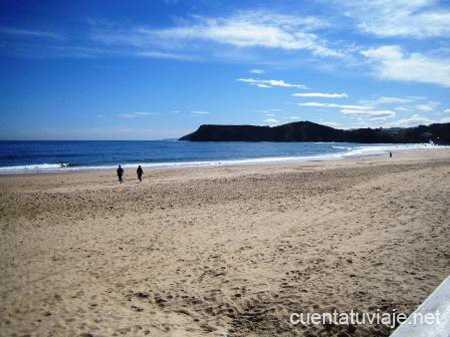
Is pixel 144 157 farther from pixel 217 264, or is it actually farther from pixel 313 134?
pixel 313 134

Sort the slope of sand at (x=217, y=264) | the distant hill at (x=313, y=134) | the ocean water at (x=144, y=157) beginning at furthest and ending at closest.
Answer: the distant hill at (x=313, y=134), the ocean water at (x=144, y=157), the slope of sand at (x=217, y=264)

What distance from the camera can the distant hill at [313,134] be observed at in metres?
129

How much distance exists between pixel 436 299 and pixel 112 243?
8299mm

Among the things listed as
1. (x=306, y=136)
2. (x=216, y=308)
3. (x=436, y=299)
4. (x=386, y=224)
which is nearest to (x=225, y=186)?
(x=386, y=224)

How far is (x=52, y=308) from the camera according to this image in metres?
5.46

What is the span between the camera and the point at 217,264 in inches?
283

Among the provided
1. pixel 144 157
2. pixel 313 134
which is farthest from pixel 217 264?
pixel 313 134

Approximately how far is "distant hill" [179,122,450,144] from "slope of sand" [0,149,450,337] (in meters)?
132

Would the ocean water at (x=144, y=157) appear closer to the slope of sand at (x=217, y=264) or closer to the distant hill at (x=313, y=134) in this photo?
the slope of sand at (x=217, y=264)

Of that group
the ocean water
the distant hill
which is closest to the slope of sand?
the ocean water

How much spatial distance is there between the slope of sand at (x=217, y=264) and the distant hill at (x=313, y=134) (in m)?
132

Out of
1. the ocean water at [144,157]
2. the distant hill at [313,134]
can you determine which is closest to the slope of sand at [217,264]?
the ocean water at [144,157]

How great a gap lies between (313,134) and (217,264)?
543 ft

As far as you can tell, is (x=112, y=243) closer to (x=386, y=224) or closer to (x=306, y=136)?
(x=386, y=224)
